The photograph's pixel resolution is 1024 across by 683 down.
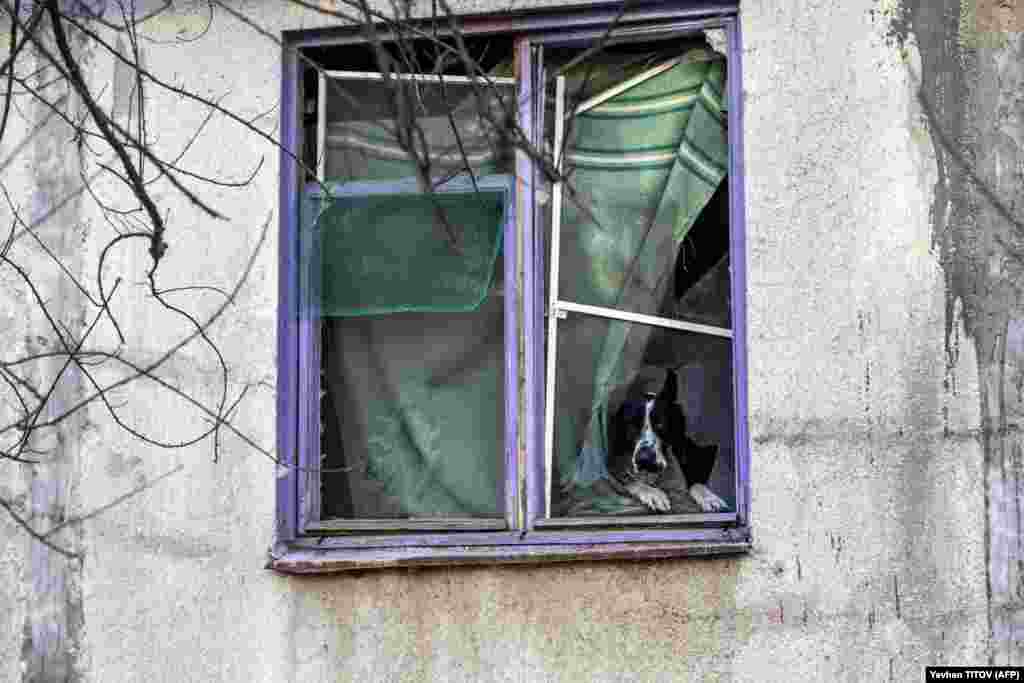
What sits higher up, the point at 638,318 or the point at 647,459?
the point at 638,318

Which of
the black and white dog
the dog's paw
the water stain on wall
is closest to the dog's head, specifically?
the black and white dog

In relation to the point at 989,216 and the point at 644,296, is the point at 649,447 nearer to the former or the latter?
the point at 644,296

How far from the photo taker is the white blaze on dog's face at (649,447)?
183 inches

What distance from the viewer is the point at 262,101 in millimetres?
4848

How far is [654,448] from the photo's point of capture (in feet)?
15.3

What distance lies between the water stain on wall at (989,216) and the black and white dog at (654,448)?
0.88 meters

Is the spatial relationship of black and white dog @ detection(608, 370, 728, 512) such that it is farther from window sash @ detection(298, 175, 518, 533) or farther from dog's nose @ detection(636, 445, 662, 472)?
window sash @ detection(298, 175, 518, 533)

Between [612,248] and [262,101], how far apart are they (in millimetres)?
1296

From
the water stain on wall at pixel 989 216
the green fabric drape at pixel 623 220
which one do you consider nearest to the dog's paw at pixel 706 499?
the green fabric drape at pixel 623 220

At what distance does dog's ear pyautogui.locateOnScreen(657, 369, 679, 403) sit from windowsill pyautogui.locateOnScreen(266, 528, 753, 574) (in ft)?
1.55

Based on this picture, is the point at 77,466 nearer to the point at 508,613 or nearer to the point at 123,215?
the point at 123,215

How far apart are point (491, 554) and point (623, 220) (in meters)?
1.20

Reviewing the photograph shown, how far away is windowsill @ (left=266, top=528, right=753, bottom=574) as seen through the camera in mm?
4383

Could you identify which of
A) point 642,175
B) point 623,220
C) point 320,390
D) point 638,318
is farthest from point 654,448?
point 320,390
